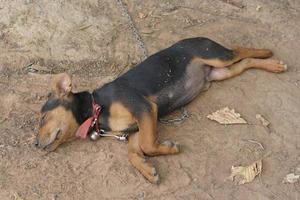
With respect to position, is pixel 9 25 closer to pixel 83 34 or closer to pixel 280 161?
pixel 83 34

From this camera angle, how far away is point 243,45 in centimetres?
666

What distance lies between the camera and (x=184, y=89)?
581 centimetres

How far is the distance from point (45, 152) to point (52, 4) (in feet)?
7.38

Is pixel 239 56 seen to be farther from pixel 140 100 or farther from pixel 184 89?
pixel 140 100

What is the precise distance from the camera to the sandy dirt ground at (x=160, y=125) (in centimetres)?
493

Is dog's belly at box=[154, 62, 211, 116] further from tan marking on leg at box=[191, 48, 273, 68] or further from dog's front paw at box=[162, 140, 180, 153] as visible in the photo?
dog's front paw at box=[162, 140, 180, 153]

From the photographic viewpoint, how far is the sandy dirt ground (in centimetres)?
493

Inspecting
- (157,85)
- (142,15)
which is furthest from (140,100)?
(142,15)

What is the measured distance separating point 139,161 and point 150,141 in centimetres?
21

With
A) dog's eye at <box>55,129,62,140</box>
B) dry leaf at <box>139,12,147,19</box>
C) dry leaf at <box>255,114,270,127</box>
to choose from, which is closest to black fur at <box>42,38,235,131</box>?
dog's eye at <box>55,129,62,140</box>

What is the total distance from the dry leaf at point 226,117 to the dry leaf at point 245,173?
611mm

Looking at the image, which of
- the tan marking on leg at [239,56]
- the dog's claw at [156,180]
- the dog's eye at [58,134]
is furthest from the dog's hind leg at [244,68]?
the dog's eye at [58,134]

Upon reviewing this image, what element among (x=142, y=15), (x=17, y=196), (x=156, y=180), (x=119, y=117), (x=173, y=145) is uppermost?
(x=142, y=15)

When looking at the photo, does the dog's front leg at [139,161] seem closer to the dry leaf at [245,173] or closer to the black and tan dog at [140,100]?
the black and tan dog at [140,100]
